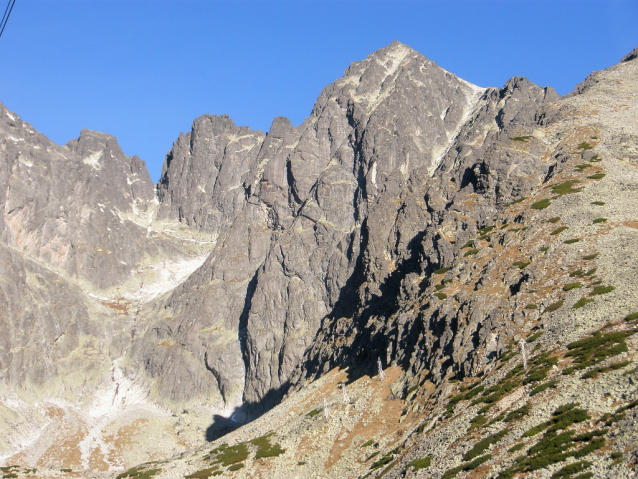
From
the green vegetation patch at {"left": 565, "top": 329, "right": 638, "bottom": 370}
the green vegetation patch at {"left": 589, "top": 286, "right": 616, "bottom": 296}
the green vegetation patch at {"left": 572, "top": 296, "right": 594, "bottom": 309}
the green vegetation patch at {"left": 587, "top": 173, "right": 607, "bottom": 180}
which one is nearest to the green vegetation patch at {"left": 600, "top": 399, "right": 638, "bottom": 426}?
the green vegetation patch at {"left": 565, "top": 329, "right": 638, "bottom": 370}

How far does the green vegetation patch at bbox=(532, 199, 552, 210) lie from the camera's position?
9581 cm

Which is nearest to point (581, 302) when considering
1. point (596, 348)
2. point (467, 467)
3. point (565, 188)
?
point (596, 348)

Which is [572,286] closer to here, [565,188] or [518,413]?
[518,413]

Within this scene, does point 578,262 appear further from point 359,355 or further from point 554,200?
point 359,355

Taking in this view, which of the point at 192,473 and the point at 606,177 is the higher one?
the point at 606,177

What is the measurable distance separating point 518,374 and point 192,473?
5299 cm

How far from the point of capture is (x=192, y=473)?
294 ft

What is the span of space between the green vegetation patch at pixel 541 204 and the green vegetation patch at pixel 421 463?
54.3m

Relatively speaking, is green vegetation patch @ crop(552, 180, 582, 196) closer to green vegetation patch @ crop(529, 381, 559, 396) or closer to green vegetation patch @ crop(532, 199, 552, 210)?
green vegetation patch @ crop(532, 199, 552, 210)

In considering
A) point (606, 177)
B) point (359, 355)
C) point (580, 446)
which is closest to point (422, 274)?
point (359, 355)

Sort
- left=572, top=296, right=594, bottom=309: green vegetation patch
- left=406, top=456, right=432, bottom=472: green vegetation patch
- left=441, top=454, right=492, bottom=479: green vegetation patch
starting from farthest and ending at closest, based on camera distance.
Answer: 1. left=572, top=296, right=594, bottom=309: green vegetation patch
2. left=406, top=456, right=432, bottom=472: green vegetation patch
3. left=441, top=454, right=492, bottom=479: green vegetation patch

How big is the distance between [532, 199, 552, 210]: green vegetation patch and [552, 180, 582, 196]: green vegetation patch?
298 centimetres

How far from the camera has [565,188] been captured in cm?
10000

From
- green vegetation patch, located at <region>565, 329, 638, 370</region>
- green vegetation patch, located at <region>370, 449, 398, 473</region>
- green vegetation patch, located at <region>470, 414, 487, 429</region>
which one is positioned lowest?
green vegetation patch, located at <region>370, 449, 398, 473</region>
